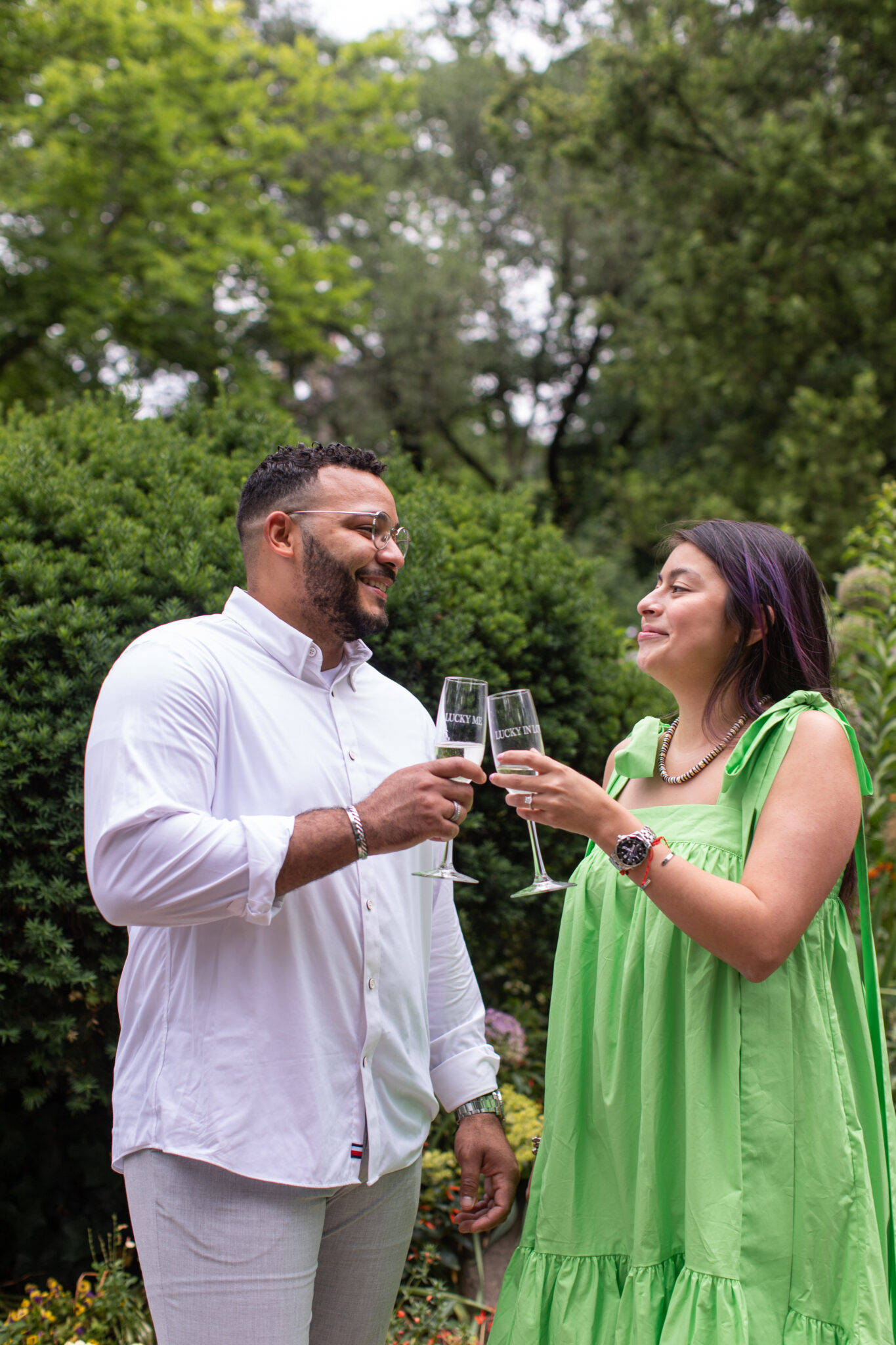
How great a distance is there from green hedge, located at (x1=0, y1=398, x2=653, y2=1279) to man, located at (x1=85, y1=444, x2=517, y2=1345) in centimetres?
104

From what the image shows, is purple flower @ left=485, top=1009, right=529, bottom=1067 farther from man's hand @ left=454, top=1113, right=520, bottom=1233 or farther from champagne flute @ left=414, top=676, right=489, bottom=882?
champagne flute @ left=414, top=676, right=489, bottom=882

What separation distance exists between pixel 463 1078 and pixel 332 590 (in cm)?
120

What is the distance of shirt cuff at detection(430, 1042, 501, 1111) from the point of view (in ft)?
8.01

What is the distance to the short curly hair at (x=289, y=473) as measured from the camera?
7.97 feet

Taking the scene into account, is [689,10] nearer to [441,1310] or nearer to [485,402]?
[485,402]

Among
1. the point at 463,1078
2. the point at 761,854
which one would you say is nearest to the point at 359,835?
the point at 761,854

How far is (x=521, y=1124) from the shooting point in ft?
12.5

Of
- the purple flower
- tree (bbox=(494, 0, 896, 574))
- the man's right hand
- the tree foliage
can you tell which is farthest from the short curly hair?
tree (bbox=(494, 0, 896, 574))

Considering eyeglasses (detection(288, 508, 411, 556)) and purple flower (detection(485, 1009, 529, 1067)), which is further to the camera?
purple flower (detection(485, 1009, 529, 1067))

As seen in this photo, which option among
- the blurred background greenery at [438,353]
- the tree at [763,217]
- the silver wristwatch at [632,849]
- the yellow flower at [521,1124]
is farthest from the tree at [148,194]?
the silver wristwatch at [632,849]

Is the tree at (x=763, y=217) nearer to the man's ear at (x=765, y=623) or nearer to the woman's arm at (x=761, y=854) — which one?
the man's ear at (x=765, y=623)

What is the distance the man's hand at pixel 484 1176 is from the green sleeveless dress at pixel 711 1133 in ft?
0.25

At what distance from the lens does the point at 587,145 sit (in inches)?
615

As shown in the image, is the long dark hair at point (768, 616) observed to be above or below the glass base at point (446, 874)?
above
